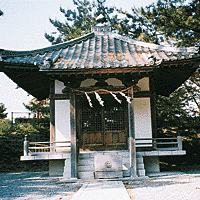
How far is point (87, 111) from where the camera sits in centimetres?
1088

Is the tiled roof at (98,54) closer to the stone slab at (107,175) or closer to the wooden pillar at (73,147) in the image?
the wooden pillar at (73,147)

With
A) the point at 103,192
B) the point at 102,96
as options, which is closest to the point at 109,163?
the point at 103,192

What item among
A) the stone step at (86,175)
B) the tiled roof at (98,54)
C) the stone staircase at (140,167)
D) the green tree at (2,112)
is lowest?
the stone step at (86,175)

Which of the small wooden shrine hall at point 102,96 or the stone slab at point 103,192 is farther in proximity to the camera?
the small wooden shrine hall at point 102,96

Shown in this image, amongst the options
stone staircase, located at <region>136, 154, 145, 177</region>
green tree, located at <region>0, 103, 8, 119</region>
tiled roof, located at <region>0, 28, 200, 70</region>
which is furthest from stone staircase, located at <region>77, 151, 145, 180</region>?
green tree, located at <region>0, 103, 8, 119</region>

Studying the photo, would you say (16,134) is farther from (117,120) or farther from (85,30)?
(85,30)

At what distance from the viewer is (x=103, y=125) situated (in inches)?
422

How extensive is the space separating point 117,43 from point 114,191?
7086 millimetres

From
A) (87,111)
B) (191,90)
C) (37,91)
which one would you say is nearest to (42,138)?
(37,91)

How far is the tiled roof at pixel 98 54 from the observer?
880 centimetres

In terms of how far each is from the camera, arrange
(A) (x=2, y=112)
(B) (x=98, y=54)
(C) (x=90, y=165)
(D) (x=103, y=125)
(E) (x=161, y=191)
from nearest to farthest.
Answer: (E) (x=161, y=191) → (C) (x=90, y=165) → (B) (x=98, y=54) → (D) (x=103, y=125) → (A) (x=2, y=112)

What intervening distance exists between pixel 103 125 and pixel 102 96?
1252mm

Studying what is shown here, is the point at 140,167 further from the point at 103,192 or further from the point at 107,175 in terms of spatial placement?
the point at 103,192

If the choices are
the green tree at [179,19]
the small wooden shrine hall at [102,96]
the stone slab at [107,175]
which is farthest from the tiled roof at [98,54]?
the green tree at [179,19]
